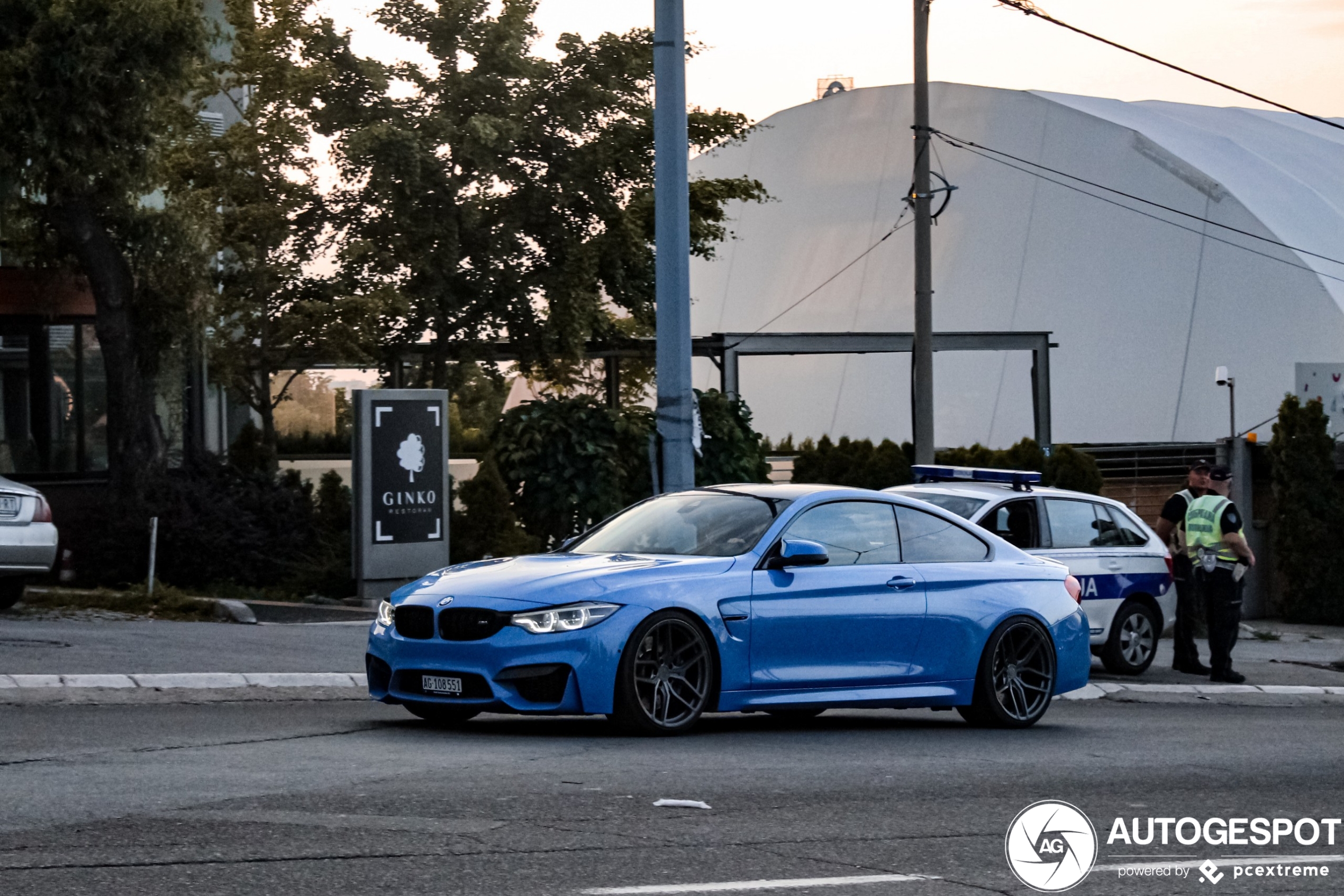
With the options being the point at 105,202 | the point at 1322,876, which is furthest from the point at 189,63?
the point at 1322,876

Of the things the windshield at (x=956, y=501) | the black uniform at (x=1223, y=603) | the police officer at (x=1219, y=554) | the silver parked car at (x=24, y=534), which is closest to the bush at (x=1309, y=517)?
the black uniform at (x=1223, y=603)

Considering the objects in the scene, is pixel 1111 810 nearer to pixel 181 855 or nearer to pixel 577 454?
pixel 181 855

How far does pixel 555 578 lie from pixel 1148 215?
40.4m

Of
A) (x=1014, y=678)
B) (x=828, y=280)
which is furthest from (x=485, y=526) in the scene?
(x=828, y=280)

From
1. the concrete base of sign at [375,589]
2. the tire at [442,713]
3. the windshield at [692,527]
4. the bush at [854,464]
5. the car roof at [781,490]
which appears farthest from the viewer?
the bush at [854,464]

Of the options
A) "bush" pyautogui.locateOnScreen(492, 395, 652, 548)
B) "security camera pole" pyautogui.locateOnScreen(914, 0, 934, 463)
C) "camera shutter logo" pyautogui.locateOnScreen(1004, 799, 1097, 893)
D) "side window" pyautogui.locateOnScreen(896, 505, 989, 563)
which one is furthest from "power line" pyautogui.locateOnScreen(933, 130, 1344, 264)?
"camera shutter logo" pyautogui.locateOnScreen(1004, 799, 1097, 893)

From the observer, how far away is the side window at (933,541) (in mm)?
11141

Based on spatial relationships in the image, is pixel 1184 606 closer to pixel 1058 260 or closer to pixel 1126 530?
pixel 1126 530

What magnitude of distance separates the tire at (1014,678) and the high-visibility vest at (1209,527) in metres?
4.86

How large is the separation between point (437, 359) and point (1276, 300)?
2651cm

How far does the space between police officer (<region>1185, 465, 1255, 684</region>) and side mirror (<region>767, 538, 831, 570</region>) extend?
6.71 meters

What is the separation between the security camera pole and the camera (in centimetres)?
2442

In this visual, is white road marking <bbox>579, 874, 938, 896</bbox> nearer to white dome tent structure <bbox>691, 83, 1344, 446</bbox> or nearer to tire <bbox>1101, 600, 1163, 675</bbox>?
tire <bbox>1101, 600, 1163, 675</bbox>

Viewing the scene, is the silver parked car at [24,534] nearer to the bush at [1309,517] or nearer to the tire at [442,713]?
the tire at [442,713]
